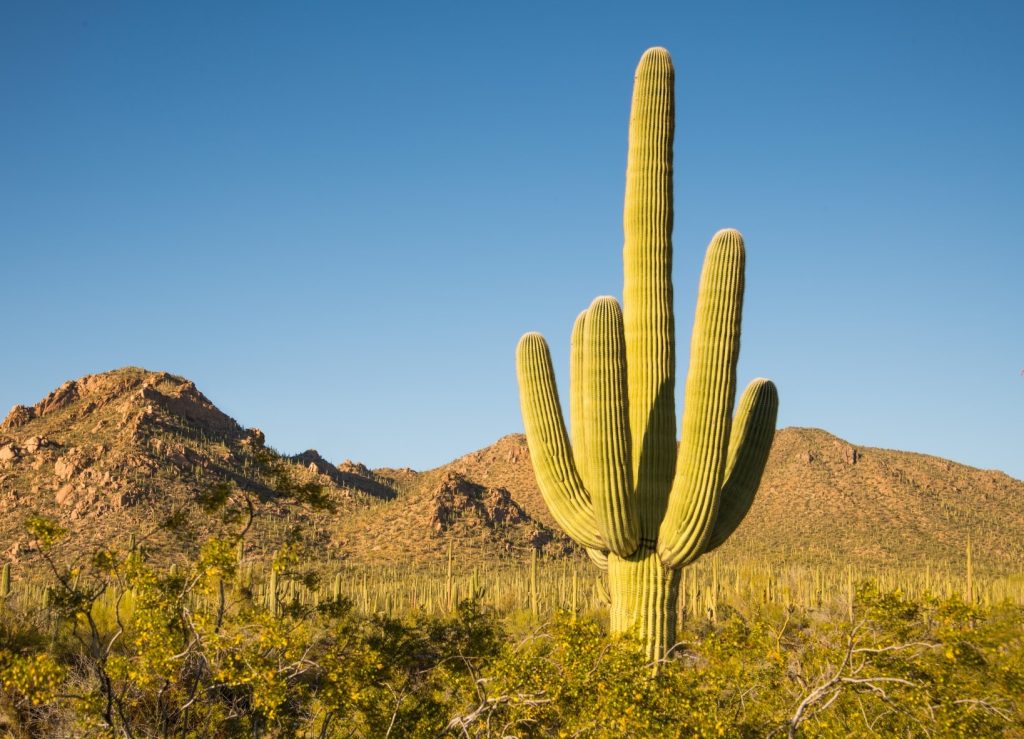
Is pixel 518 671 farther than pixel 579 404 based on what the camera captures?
No

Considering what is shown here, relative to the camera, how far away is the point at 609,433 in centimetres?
900

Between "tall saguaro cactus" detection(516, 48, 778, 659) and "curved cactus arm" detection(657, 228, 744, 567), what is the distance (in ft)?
0.04

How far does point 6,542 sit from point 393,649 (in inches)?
1152

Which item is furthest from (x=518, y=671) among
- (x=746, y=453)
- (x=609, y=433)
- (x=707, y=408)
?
(x=746, y=453)

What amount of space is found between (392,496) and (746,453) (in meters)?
49.7

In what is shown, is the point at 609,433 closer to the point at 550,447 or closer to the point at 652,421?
the point at 652,421

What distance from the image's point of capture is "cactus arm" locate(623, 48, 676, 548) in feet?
30.3

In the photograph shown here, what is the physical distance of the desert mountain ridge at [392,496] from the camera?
36844 mm

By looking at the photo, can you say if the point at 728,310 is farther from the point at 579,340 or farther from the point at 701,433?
the point at 579,340

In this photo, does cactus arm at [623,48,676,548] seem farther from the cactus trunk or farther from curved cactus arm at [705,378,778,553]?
curved cactus arm at [705,378,778,553]

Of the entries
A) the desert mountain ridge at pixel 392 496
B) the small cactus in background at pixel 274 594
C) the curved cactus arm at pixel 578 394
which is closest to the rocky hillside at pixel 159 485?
the desert mountain ridge at pixel 392 496

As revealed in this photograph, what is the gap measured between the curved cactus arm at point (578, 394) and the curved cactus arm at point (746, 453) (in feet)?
5.23

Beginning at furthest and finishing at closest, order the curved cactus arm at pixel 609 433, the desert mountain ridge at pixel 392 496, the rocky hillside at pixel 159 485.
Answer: the desert mountain ridge at pixel 392 496
the rocky hillside at pixel 159 485
the curved cactus arm at pixel 609 433

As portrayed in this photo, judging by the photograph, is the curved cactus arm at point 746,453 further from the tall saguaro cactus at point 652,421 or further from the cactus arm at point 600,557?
the cactus arm at point 600,557
